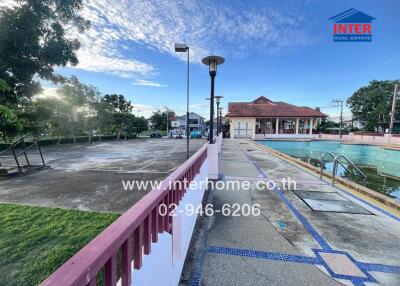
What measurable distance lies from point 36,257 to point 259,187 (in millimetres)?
4743

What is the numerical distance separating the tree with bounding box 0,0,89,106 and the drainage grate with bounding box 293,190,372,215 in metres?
6.15

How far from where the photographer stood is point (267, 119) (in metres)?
30.7

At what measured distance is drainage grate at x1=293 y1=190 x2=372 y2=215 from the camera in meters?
3.94

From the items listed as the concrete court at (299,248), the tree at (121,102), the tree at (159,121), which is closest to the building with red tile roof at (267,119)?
the concrete court at (299,248)

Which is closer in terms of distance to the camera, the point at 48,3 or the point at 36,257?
the point at 36,257

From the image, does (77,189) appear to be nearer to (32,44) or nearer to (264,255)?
(32,44)

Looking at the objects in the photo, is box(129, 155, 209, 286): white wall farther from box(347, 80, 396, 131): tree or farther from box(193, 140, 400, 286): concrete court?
box(347, 80, 396, 131): tree

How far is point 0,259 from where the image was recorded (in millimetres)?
2475

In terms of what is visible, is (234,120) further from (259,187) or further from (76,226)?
(76,226)

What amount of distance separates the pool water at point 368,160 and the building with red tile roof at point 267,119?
16.1ft

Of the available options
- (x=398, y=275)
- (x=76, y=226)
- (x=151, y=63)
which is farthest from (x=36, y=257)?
(x=151, y=63)

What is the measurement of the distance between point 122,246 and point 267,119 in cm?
3191

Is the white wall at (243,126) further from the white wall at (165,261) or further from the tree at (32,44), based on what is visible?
the white wall at (165,261)

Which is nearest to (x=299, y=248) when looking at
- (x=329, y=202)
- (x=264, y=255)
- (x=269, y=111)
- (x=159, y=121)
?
(x=264, y=255)
